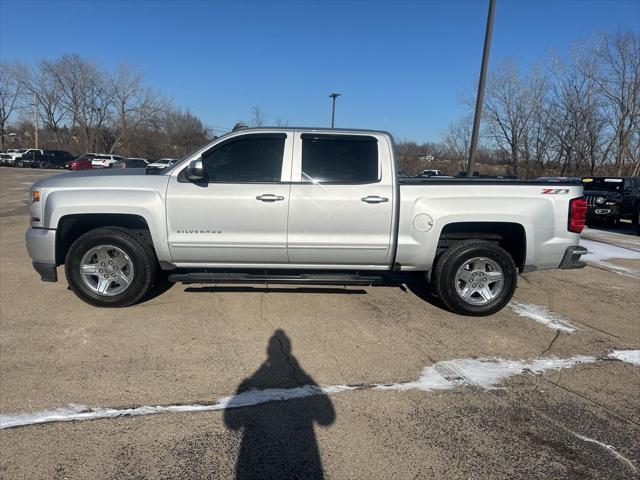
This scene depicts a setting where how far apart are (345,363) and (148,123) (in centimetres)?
Answer: 6717

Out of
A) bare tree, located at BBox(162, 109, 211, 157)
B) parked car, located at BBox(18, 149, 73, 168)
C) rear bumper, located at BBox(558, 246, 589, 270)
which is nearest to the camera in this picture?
rear bumper, located at BBox(558, 246, 589, 270)

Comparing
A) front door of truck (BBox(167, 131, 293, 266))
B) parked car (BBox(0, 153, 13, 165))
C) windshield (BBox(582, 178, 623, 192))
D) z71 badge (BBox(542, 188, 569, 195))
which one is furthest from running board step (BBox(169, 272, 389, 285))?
parked car (BBox(0, 153, 13, 165))

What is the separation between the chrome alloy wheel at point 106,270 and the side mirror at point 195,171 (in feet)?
3.72

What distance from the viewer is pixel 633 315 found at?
17.8ft

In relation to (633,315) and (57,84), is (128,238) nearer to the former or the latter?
(633,315)

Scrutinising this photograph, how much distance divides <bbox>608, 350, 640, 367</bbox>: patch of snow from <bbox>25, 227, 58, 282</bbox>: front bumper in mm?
5746

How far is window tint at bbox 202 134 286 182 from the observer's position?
487cm

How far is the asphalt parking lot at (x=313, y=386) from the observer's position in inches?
103

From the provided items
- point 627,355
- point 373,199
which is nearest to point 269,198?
point 373,199

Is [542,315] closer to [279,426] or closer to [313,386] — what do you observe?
[313,386]

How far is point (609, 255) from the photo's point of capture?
30.9ft

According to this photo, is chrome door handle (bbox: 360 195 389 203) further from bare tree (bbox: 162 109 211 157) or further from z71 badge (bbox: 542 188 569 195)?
bare tree (bbox: 162 109 211 157)

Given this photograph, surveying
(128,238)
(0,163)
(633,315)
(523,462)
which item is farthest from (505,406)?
(0,163)

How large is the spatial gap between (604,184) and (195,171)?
16.2m
